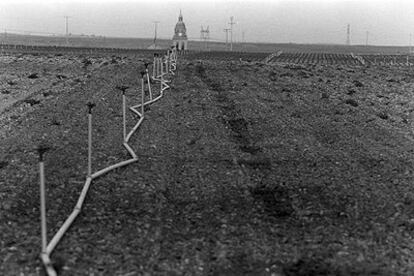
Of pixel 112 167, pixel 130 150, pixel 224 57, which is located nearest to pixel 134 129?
pixel 130 150

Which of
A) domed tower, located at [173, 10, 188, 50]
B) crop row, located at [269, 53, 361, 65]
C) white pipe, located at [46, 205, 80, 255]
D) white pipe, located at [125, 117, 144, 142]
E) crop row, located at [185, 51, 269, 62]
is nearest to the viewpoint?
white pipe, located at [46, 205, 80, 255]

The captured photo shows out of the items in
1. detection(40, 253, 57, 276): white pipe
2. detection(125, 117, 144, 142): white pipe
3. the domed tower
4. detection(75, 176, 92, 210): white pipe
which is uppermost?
the domed tower

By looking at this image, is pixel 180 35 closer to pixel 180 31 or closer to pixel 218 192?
pixel 180 31

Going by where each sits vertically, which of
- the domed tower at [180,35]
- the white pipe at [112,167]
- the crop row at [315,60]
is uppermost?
the domed tower at [180,35]

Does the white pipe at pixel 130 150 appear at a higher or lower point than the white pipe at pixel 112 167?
higher

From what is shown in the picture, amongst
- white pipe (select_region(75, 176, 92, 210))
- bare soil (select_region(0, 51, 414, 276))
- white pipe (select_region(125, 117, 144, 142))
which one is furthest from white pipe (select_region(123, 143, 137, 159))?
white pipe (select_region(75, 176, 92, 210))

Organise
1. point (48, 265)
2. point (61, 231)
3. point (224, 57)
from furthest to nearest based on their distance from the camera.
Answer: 1. point (224, 57)
2. point (61, 231)
3. point (48, 265)

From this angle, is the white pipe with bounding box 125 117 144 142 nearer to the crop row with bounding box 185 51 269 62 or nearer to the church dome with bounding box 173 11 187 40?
the crop row with bounding box 185 51 269 62

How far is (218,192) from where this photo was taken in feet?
32.7

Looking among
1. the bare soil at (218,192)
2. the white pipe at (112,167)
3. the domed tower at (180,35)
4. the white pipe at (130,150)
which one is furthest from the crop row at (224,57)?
the white pipe at (112,167)

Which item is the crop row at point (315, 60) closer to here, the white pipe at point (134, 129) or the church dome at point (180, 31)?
the church dome at point (180, 31)

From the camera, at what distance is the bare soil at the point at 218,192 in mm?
7266

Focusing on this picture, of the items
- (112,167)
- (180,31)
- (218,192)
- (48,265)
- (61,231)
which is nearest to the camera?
(48,265)

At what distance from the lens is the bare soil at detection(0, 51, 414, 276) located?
727 cm
